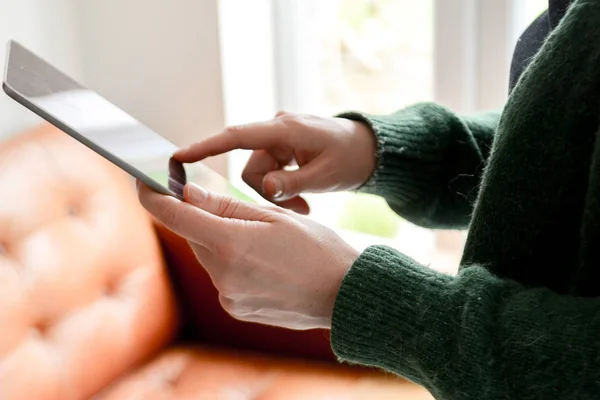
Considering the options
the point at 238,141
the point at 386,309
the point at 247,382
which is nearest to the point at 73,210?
the point at 247,382

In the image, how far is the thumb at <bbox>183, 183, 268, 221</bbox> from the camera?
59 cm

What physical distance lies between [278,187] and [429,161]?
0.19 metres

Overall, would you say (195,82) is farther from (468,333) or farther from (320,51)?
(468,333)

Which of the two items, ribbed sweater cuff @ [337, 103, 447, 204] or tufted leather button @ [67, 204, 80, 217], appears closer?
ribbed sweater cuff @ [337, 103, 447, 204]

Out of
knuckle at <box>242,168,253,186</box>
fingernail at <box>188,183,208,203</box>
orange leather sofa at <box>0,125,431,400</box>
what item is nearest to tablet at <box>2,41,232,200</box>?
fingernail at <box>188,183,208,203</box>

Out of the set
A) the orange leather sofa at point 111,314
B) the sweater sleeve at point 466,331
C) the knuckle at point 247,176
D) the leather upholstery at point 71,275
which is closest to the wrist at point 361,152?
the knuckle at point 247,176

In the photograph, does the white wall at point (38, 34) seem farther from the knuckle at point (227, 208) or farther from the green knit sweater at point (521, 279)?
the green knit sweater at point (521, 279)

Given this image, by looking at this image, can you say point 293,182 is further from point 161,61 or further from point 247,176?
point 161,61

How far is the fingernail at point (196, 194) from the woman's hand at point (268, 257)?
1 centimetres

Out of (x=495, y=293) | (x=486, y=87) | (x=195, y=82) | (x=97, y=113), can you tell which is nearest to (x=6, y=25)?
(x=195, y=82)

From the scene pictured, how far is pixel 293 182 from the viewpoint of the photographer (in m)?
0.74

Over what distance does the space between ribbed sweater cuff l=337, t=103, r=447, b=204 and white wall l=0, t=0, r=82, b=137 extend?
0.72 meters

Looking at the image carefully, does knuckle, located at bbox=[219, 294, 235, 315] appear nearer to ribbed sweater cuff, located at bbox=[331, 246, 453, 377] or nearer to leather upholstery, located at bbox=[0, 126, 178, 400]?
ribbed sweater cuff, located at bbox=[331, 246, 453, 377]

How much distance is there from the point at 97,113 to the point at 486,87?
925 millimetres
